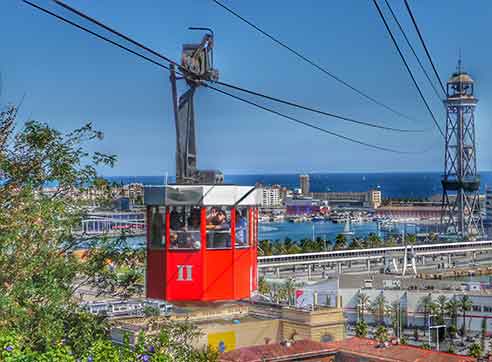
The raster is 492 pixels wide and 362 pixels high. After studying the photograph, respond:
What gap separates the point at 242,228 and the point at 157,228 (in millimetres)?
752

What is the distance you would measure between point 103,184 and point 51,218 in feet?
3.32

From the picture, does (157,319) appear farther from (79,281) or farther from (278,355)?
(278,355)

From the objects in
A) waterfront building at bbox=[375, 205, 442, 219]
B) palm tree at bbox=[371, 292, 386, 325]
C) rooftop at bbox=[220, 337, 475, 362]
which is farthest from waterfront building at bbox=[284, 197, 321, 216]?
rooftop at bbox=[220, 337, 475, 362]

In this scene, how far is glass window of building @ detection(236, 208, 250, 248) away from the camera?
24.7ft

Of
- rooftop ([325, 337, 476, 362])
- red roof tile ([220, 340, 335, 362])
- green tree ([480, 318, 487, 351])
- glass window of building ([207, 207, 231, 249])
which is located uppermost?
glass window of building ([207, 207, 231, 249])

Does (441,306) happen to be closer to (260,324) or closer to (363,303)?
(363,303)

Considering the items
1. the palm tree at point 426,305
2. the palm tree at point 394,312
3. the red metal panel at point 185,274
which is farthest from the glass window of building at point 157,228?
the palm tree at point 426,305

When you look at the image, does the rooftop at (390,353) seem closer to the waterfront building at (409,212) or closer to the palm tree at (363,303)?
the palm tree at (363,303)

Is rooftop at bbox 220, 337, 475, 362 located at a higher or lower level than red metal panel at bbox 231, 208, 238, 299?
lower


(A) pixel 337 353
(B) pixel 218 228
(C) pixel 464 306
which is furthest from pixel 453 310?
(B) pixel 218 228

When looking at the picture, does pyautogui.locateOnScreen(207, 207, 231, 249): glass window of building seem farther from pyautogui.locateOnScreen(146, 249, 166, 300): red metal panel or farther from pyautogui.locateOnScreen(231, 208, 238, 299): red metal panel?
pyautogui.locateOnScreen(146, 249, 166, 300): red metal panel

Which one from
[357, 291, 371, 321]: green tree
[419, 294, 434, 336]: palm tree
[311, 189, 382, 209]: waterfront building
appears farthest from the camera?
[311, 189, 382, 209]: waterfront building

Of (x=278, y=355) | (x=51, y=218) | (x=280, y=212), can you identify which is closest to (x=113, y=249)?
(x=51, y=218)

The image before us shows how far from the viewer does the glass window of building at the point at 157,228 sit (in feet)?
24.3
